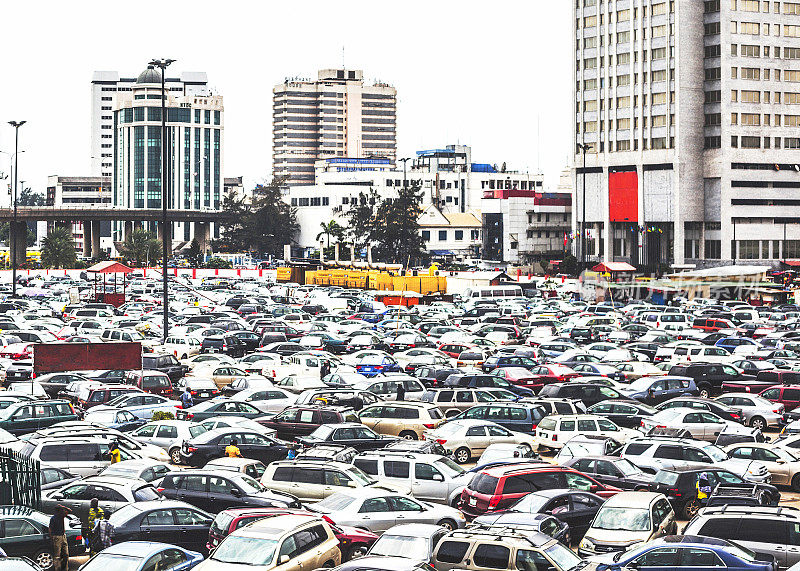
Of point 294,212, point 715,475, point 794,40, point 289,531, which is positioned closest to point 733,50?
point 794,40

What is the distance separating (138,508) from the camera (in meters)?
17.8

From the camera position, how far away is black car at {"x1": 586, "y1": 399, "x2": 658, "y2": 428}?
2870 centimetres

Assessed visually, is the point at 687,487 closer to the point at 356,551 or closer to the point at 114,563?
the point at 356,551

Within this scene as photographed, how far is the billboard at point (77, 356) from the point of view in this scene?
37500 mm

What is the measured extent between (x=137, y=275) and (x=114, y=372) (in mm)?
72772

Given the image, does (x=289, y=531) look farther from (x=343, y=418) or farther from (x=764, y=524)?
(x=343, y=418)

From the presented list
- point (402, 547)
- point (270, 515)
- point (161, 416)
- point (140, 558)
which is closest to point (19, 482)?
point (270, 515)

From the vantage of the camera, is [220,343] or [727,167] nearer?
[220,343]

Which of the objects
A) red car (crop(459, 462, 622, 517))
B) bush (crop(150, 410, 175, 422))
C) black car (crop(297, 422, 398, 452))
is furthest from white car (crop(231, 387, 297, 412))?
red car (crop(459, 462, 622, 517))

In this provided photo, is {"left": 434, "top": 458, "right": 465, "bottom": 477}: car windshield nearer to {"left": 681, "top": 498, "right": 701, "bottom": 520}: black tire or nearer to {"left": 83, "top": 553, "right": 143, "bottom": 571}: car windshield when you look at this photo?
{"left": 681, "top": 498, "right": 701, "bottom": 520}: black tire

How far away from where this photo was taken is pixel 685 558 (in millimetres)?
14992

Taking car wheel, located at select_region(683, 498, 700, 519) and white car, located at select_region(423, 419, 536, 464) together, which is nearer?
car wheel, located at select_region(683, 498, 700, 519)

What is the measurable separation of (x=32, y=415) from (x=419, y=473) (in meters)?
11.3

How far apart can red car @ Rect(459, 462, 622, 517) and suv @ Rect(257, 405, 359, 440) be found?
811cm
